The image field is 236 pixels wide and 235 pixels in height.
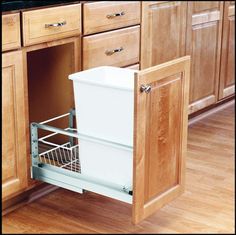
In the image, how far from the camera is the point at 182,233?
210cm

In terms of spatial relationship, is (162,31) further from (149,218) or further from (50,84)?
(149,218)

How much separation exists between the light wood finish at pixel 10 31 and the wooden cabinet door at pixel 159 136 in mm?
484

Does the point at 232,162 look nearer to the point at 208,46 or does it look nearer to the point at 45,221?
the point at 208,46

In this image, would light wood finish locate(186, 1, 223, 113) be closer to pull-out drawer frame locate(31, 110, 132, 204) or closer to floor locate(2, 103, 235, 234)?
floor locate(2, 103, 235, 234)

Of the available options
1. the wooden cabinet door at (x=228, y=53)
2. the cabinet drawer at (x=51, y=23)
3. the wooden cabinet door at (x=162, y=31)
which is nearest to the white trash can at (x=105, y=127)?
the cabinet drawer at (x=51, y=23)

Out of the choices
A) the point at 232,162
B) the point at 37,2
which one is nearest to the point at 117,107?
the point at 37,2

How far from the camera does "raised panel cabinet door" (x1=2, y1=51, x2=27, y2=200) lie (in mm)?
2021

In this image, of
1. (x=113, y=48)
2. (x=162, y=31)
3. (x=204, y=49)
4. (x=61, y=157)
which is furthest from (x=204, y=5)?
(x=61, y=157)

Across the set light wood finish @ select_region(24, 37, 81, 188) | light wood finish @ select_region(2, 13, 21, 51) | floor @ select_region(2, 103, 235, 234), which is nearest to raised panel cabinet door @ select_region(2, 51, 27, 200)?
light wood finish @ select_region(2, 13, 21, 51)

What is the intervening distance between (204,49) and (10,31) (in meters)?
1.51

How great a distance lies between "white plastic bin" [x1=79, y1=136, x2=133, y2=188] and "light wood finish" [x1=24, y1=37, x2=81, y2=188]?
0.33 meters

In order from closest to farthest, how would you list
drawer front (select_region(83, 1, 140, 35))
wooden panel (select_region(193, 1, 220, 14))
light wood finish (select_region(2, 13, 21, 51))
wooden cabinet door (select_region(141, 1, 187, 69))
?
1. light wood finish (select_region(2, 13, 21, 51))
2. drawer front (select_region(83, 1, 140, 35))
3. wooden cabinet door (select_region(141, 1, 187, 69))
4. wooden panel (select_region(193, 1, 220, 14))

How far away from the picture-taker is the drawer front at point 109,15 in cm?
231

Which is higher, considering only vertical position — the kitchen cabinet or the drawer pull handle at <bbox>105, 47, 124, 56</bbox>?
the drawer pull handle at <bbox>105, 47, 124, 56</bbox>
